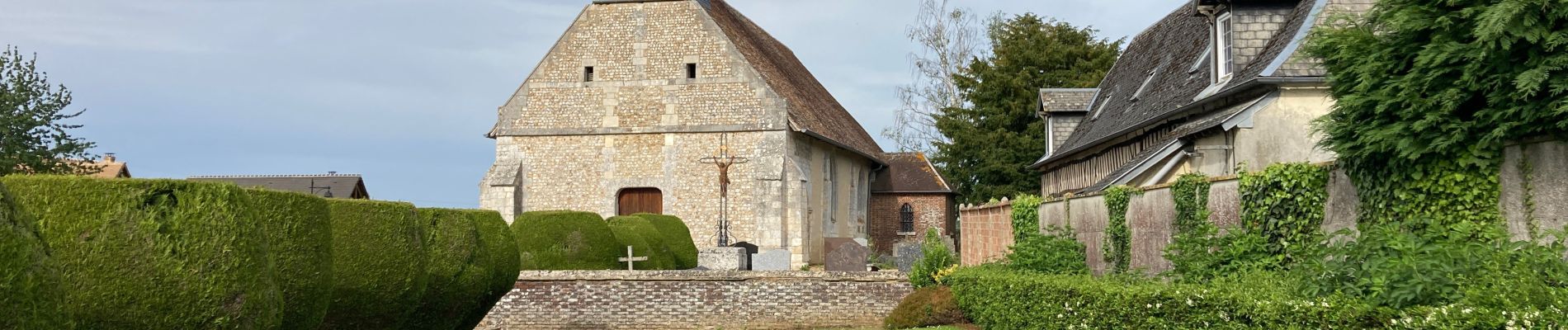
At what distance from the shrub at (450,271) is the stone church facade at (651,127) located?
15.5 m

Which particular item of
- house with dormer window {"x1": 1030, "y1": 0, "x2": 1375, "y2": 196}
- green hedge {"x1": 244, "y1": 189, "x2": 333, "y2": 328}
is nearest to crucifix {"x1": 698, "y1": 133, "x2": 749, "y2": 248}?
house with dormer window {"x1": 1030, "y1": 0, "x2": 1375, "y2": 196}

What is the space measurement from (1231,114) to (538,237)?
12.6 meters

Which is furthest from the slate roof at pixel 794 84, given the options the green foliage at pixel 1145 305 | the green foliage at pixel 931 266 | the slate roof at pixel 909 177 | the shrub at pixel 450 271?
the green foliage at pixel 1145 305

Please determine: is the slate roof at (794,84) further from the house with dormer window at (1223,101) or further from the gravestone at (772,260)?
the house with dormer window at (1223,101)

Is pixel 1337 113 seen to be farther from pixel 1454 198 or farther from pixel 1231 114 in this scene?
pixel 1231 114

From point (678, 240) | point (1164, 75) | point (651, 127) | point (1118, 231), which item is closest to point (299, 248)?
point (1118, 231)

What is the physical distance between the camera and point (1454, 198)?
7457 millimetres

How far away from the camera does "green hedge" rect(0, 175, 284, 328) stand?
7895 millimetres

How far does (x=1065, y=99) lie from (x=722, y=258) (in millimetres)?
7777

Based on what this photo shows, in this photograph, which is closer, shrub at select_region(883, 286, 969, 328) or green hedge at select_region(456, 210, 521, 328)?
green hedge at select_region(456, 210, 521, 328)

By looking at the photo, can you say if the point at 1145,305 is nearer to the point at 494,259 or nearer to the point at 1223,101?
the point at 1223,101

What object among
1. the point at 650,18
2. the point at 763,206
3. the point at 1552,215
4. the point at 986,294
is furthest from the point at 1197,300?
the point at 650,18

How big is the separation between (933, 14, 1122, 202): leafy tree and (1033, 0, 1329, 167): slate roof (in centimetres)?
1180

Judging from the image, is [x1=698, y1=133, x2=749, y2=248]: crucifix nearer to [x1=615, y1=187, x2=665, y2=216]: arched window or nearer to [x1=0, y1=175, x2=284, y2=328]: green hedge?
[x1=615, y1=187, x2=665, y2=216]: arched window
